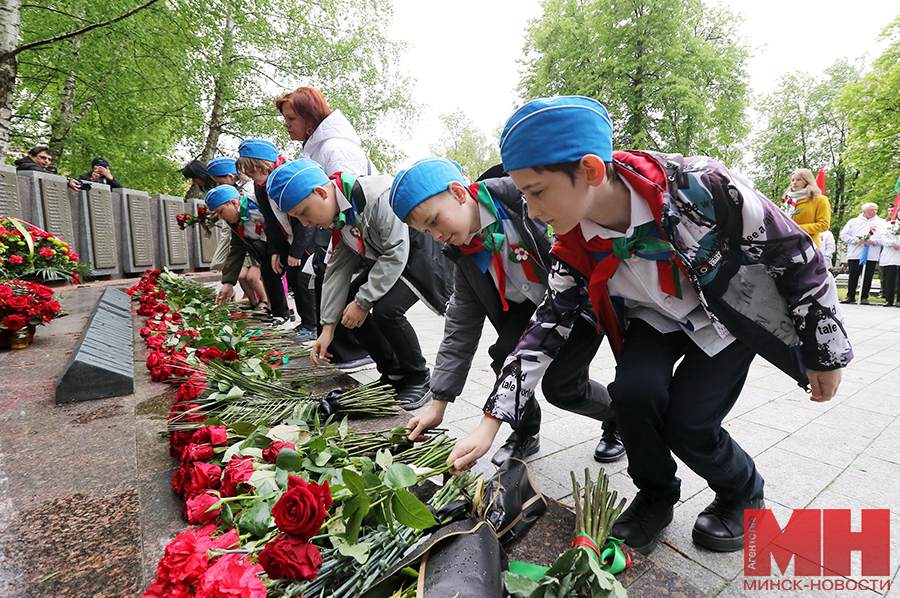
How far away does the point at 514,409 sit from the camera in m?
1.57

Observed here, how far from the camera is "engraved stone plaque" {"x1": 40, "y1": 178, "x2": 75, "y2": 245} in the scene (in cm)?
749

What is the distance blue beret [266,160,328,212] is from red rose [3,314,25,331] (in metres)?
1.96

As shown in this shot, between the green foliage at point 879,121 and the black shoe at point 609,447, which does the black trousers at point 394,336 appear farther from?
the green foliage at point 879,121

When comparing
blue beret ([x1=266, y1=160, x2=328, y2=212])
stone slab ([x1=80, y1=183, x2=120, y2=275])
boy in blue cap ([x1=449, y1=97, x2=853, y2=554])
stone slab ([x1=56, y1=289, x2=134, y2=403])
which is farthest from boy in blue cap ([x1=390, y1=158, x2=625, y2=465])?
stone slab ([x1=80, y1=183, x2=120, y2=275])

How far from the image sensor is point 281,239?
492 centimetres

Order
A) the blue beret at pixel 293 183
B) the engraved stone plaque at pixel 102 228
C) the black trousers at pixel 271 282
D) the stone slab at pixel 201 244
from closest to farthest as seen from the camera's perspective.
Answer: the blue beret at pixel 293 183 → the black trousers at pixel 271 282 → the engraved stone plaque at pixel 102 228 → the stone slab at pixel 201 244

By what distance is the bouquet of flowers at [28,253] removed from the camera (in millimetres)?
4297

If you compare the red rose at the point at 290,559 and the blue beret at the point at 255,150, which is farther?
the blue beret at the point at 255,150

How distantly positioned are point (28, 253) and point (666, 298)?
5611 millimetres

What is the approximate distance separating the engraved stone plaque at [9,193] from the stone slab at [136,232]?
2.41m

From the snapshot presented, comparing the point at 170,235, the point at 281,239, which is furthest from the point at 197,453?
the point at 170,235

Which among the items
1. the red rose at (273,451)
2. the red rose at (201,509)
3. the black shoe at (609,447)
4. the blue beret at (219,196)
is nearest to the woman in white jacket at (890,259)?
the black shoe at (609,447)

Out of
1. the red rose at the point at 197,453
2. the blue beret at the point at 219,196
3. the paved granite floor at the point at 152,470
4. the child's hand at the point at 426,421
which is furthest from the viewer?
the blue beret at the point at 219,196

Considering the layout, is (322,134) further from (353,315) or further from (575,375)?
(575,375)
